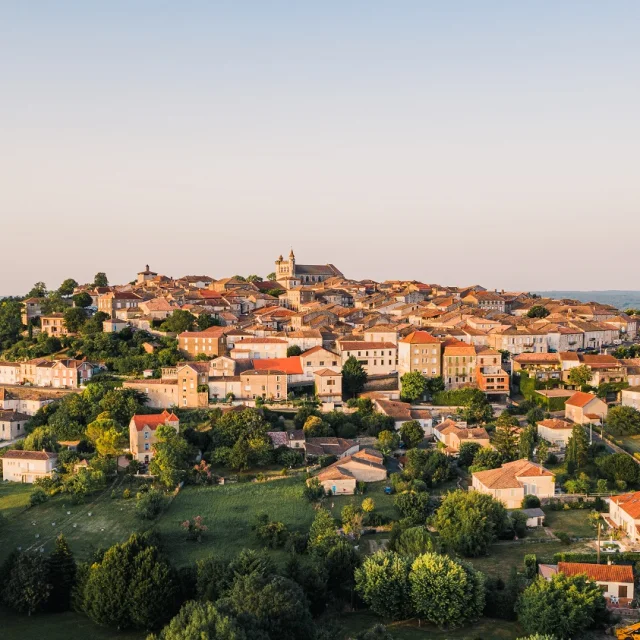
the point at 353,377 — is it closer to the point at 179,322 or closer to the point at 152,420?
the point at 152,420

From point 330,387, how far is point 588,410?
1638 cm

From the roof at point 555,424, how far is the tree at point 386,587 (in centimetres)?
1984

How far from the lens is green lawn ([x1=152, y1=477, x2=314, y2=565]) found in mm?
30422

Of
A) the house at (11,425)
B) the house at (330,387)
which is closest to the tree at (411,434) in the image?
the house at (330,387)

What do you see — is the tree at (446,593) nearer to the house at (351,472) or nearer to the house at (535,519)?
the house at (535,519)

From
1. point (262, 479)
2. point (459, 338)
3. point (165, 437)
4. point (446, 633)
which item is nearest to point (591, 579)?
point (446, 633)

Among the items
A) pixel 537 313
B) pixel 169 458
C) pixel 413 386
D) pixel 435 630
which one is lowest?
pixel 435 630

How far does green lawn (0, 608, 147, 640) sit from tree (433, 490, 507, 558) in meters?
12.5

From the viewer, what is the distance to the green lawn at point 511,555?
91.8 ft

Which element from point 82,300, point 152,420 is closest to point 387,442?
point 152,420

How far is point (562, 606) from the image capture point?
22.5 meters

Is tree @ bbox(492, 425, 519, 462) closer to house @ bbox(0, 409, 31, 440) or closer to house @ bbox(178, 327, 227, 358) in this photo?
house @ bbox(178, 327, 227, 358)

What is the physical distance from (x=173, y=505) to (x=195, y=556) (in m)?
5.85

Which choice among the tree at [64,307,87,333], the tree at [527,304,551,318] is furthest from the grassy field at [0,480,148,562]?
the tree at [527,304,551,318]
